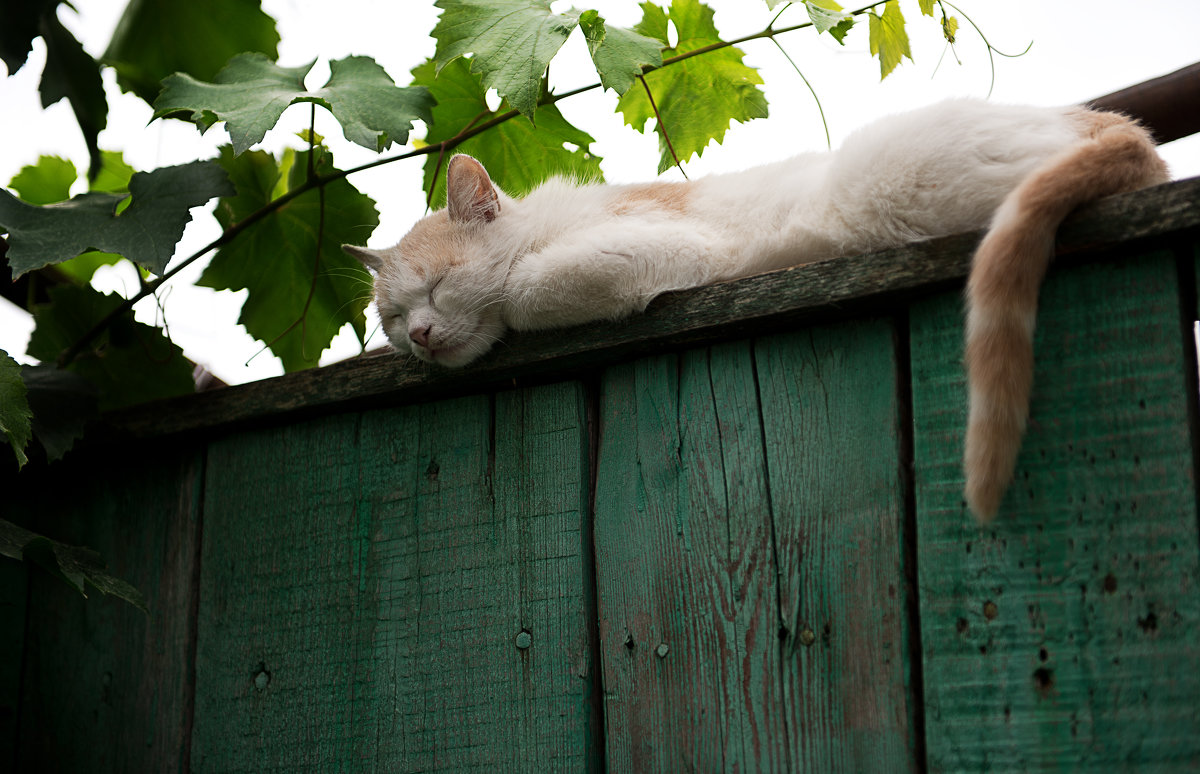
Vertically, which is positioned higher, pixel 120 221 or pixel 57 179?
pixel 57 179

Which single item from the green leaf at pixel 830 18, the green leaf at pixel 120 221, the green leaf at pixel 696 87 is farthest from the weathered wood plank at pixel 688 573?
the green leaf at pixel 120 221

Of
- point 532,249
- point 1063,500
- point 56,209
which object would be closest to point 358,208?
point 532,249

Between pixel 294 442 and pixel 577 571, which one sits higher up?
pixel 294 442

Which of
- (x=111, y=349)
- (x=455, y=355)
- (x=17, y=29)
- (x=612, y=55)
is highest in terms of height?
(x=17, y=29)

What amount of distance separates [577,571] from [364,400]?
520mm

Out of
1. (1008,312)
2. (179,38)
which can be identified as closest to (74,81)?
(179,38)

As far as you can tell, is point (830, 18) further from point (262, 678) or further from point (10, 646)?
point (10, 646)

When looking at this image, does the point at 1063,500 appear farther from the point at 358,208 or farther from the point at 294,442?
the point at 358,208

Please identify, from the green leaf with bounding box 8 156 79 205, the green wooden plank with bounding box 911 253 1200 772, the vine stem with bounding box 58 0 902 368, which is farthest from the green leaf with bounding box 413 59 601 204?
the green wooden plank with bounding box 911 253 1200 772

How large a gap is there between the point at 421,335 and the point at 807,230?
2.27 ft

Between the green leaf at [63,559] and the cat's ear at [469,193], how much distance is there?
91 centimetres

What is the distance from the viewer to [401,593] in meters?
1.52

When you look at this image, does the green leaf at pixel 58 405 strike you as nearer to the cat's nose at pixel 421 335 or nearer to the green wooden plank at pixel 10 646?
the green wooden plank at pixel 10 646

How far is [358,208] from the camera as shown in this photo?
6.31ft
